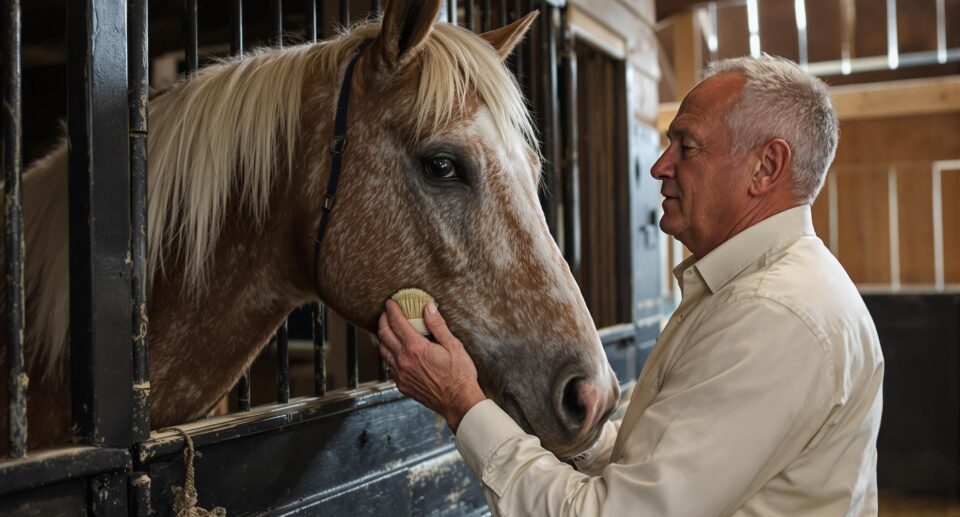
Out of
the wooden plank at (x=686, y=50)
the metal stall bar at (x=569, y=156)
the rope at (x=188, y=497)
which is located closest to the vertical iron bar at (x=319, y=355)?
the rope at (x=188, y=497)

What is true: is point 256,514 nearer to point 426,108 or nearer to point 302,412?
point 302,412

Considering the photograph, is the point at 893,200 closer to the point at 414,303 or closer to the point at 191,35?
the point at 414,303

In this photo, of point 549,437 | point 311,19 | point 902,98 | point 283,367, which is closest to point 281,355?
point 283,367

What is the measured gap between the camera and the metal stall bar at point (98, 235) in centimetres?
94

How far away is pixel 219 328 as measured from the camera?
1202 mm

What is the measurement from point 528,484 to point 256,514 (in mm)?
478

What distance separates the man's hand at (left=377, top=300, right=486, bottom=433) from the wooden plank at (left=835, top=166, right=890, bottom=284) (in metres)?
4.90

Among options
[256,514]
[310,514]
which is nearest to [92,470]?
[256,514]

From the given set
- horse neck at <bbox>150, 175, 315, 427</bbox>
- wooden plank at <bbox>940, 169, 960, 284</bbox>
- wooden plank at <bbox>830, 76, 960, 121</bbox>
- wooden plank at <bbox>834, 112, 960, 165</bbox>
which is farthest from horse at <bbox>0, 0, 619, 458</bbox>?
wooden plank at <bbox>940, 169, 960, 284</bbox>

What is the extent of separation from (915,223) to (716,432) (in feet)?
16.4

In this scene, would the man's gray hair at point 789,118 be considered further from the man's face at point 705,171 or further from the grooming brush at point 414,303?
the grooming brush at point 414,303

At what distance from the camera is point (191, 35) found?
1.26 meters

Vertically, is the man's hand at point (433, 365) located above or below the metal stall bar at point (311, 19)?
below

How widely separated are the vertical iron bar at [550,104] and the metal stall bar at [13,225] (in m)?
1.42
